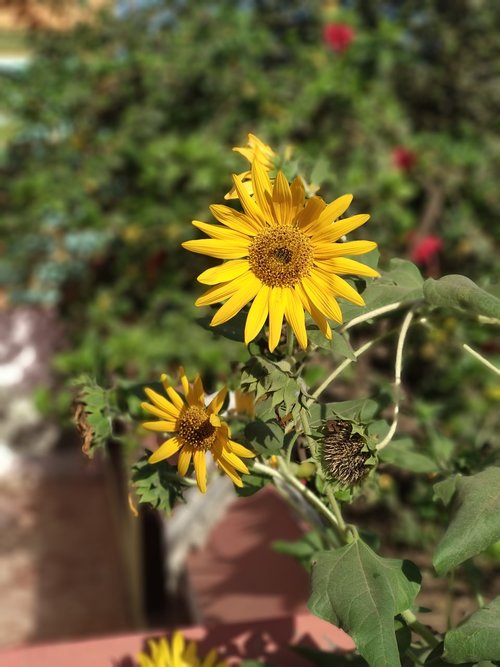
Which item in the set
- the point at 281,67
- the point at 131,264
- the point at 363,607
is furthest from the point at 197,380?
the point at 281,67

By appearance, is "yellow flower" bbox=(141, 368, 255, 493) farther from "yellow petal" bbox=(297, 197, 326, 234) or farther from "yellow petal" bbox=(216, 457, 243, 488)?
"yellow petal" bbox=(297, 197, 326, 234)

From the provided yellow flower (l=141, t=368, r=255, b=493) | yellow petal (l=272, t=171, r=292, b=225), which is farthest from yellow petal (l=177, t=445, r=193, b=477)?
yellow petal (l=272, t=171, r=292, b=225)

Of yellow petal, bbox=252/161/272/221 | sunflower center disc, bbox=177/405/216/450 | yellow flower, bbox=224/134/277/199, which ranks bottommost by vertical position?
sunflower center disc, bbox=177/405/216/450

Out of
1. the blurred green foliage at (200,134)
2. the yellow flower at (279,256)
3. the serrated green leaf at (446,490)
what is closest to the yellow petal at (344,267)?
the yellow flower at (279,256)

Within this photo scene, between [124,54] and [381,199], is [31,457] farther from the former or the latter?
[381,199]

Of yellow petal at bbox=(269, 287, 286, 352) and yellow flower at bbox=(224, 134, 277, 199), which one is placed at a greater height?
yellow flower at bbox=(224, 134, 277, 199)

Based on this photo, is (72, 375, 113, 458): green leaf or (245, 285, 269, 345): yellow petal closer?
(245, 285, 269, 345): yellow petal
